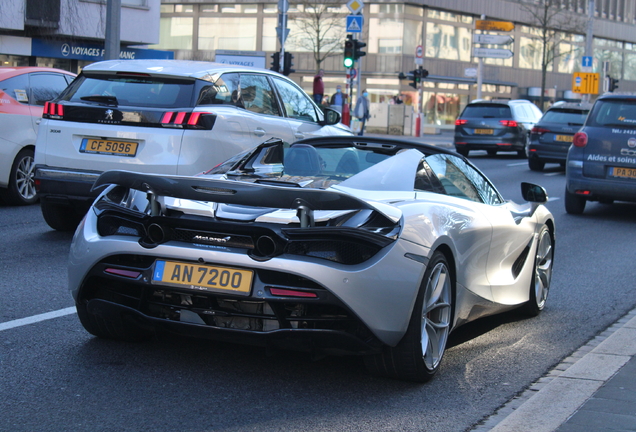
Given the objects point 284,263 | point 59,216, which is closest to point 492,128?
point 59,216

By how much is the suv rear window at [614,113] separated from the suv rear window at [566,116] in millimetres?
8715

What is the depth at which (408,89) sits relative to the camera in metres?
54.6

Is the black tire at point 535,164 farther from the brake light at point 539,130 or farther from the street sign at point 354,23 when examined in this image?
the street sign at point 354,23

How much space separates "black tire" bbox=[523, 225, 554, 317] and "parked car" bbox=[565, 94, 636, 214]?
6058 mm

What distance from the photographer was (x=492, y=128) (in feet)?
84.2

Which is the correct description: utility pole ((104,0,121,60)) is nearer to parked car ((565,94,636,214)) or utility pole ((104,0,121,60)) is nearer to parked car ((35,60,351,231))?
parked car ((565,94,636,214))

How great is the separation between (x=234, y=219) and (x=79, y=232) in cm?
95

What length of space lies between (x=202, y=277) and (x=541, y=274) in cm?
319

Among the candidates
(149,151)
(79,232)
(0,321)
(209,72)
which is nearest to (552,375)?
(79,232)

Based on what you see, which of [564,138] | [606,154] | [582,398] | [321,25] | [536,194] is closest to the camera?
[582,398]

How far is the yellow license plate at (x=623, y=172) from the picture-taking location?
1220cm

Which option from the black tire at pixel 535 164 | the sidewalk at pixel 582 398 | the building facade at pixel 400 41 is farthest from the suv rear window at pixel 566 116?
the building facade at pixel 400 41

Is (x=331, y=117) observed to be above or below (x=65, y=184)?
above

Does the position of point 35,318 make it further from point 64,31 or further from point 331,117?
point 64,31
